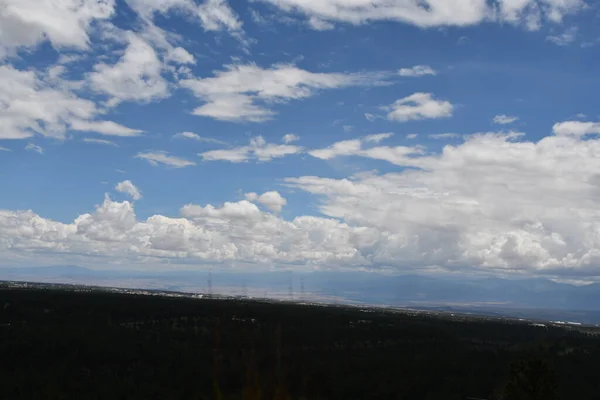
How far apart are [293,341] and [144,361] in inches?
1000

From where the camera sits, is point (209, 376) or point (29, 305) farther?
point (29, 305)

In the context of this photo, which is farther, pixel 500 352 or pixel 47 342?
pixel 500 352

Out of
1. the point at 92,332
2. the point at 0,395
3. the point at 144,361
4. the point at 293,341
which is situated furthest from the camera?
the point at 293,341

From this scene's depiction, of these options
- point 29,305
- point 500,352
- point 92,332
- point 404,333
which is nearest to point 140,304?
point 29,305

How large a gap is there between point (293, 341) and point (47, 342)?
29130 mm

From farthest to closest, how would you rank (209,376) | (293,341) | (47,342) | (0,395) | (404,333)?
(404,333), (293,341), (47,342), (209,376), (0,395)

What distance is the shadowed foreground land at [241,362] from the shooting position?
131 feet

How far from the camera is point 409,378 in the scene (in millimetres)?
49688

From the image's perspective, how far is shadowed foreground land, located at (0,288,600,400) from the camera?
1572 inches

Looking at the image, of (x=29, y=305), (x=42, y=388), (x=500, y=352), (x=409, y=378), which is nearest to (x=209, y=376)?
(x=42, y=388)

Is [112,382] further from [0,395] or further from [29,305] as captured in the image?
[29,305]

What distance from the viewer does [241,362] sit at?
52.9 meters

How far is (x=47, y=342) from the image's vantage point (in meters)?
60.5

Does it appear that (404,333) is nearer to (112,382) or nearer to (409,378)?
(409,378)
